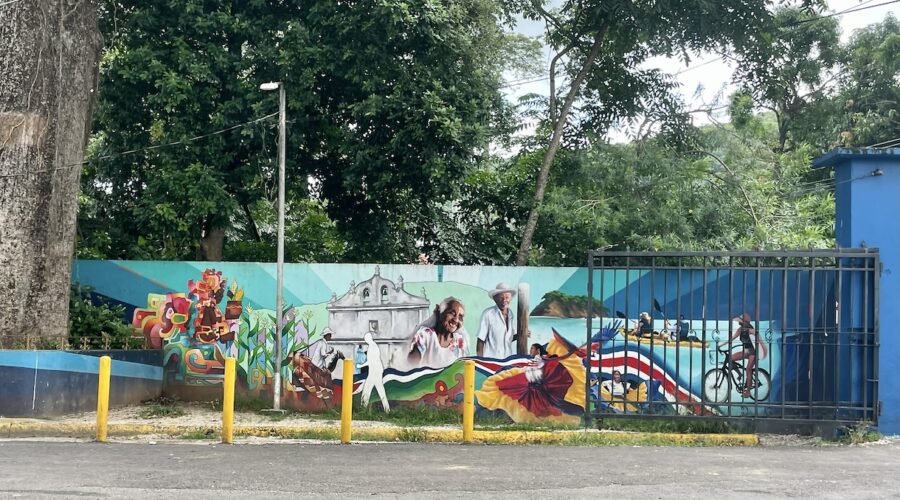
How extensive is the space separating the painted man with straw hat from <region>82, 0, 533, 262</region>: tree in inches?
106

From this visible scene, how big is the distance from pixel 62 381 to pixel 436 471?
20.4 feet

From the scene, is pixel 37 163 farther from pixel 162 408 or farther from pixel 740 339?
pixel 740 339

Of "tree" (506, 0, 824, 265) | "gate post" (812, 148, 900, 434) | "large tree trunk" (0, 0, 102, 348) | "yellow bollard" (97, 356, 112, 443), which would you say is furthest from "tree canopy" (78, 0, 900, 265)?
"yellow bollard" (97, 356, 112, 443)

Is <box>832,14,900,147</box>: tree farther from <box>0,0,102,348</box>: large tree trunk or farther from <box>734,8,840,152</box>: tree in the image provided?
<box>0,0,102,348</box>: large tree trunk

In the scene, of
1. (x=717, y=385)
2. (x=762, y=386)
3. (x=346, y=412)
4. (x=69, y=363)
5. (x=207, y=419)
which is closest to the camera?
(x=346, y=412)

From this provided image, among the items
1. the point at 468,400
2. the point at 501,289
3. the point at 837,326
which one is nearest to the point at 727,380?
the point at 837,326

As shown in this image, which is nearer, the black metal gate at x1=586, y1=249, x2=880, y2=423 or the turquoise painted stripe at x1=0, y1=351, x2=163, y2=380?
the black metal gate at x1=586, y1=249, x2=880, y2=423

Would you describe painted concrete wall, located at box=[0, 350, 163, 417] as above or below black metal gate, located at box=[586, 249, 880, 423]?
below

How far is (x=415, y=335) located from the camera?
12617mm

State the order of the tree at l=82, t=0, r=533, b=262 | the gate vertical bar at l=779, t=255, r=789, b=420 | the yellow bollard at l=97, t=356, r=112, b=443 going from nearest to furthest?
the yellow bollard at l=97, t=356, r=112, b=443, the gate vertical bar at l=779, t=255, r=789, b=420, the tree at l=82, t=0, r=533, b=262

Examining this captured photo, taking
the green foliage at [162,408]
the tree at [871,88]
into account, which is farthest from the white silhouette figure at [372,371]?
the tree at [871,88]

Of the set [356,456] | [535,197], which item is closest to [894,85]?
[535,197]

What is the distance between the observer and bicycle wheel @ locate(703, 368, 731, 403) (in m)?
11.3

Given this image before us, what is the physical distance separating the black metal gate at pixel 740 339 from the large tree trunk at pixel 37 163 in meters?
7.93
